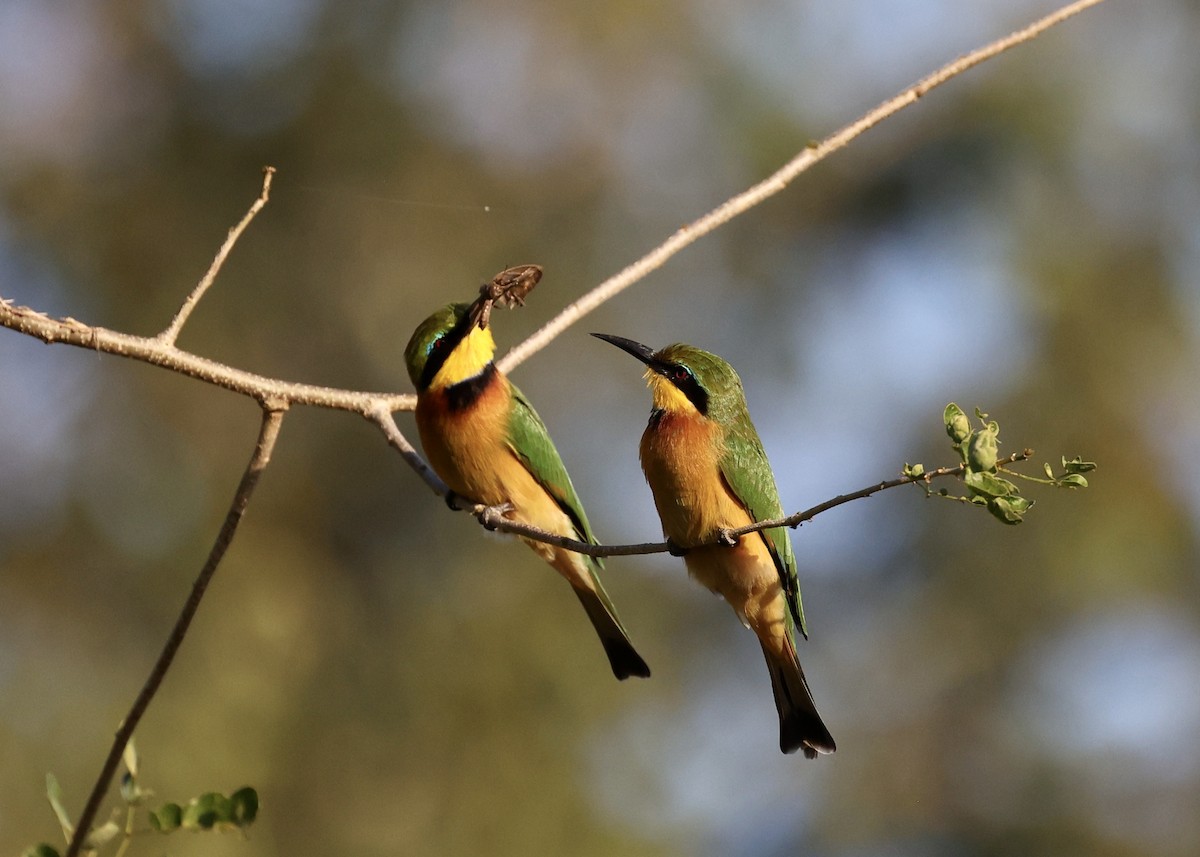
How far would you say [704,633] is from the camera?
34.6 ft

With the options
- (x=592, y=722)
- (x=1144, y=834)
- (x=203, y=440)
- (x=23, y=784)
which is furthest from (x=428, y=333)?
(x=1144, y=834)

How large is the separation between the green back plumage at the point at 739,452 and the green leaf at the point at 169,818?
152cm

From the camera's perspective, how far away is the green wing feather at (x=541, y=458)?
333 cm

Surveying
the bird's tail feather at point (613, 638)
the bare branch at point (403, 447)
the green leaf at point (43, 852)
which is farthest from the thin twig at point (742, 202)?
the green leaf at point (43, 852)

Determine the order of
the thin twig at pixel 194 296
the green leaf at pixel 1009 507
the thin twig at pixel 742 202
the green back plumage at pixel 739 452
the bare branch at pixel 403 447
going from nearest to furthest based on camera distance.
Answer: the green leaf at pixel 1009 507, the thin twig at pixel 194 296, the bare branch at pixel 403 447, the thin twig at pixel 742 202, the green back plumage at pixel 739 452

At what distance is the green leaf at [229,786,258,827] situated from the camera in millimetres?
1939

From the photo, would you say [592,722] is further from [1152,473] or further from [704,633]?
[1152,473]

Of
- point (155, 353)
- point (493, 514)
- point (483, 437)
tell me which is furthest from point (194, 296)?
point (483, 437)

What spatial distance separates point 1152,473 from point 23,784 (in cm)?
752

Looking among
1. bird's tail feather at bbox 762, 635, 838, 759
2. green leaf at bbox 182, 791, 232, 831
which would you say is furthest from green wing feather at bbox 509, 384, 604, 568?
green leaf at bbox 182, 791, 232, 831

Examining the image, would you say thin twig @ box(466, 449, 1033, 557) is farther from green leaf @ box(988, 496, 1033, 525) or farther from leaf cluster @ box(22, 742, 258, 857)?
leaf cluster @ box(22, 742, 258, 857)

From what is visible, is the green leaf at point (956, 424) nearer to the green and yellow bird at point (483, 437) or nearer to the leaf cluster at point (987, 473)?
the leaf cluster at point (987, 473)

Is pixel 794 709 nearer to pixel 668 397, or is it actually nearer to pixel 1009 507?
pixel 668 397

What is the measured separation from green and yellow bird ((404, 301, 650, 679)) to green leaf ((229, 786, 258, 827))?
129cm
